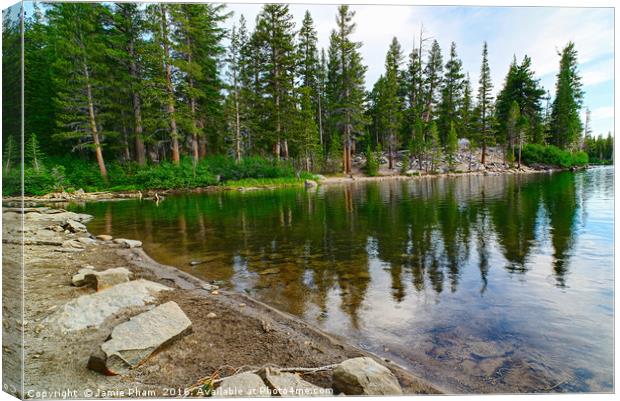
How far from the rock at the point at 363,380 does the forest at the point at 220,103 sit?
3105mm

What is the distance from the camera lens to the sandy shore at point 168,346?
251 cm

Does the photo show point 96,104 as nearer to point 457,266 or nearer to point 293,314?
point 293,314

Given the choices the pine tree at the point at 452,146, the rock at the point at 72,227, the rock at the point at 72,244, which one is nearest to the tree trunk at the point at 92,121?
the rock at the point at 72,227

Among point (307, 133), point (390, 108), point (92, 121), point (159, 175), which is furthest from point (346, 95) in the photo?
point (92, 121)

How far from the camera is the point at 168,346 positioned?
9.21 feet

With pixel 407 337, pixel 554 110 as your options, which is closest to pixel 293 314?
pixel 407 337

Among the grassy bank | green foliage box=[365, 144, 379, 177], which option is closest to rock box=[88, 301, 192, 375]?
the grassy bank

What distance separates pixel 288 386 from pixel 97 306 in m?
2.28

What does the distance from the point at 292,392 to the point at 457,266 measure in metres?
4.41

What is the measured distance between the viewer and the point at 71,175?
37.9 ft

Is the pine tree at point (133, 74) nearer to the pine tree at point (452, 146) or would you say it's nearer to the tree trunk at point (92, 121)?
the tree trunk at point (92, 121)

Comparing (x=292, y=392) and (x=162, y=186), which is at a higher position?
(x=162, y=186)

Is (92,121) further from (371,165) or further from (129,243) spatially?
(371,165)

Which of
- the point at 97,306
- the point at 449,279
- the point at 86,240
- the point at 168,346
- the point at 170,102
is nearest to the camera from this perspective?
the point at 168,346
